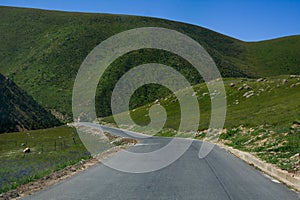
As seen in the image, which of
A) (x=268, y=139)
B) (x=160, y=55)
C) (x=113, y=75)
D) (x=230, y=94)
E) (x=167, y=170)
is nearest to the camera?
(x=167, y=170)

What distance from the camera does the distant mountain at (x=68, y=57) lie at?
121 m

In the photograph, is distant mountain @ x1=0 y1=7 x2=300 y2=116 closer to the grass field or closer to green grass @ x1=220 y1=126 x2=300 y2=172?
the grass field

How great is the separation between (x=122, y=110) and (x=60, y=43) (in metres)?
42.0

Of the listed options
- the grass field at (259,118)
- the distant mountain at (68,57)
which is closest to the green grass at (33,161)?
the grass field at (259,118)

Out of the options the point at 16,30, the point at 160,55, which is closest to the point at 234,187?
the point at 160,55

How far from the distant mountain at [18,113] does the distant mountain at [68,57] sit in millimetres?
16116

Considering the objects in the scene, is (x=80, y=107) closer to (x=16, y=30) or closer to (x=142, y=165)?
(x=16, y=30)

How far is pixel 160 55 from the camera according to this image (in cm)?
14038

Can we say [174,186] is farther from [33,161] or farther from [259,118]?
[259,118]

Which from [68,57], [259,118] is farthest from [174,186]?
[68,57]

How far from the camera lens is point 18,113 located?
8031cm

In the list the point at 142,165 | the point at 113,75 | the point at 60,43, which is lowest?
the point at 142,165

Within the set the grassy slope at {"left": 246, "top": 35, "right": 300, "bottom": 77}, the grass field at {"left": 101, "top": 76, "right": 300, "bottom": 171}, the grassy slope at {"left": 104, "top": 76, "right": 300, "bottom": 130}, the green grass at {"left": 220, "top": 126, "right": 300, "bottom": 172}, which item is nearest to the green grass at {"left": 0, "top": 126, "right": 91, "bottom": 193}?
the green grass at {"left": 220, "top": 126, "right": 300, "bottom": 172}

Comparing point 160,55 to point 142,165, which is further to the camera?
point 160,55
